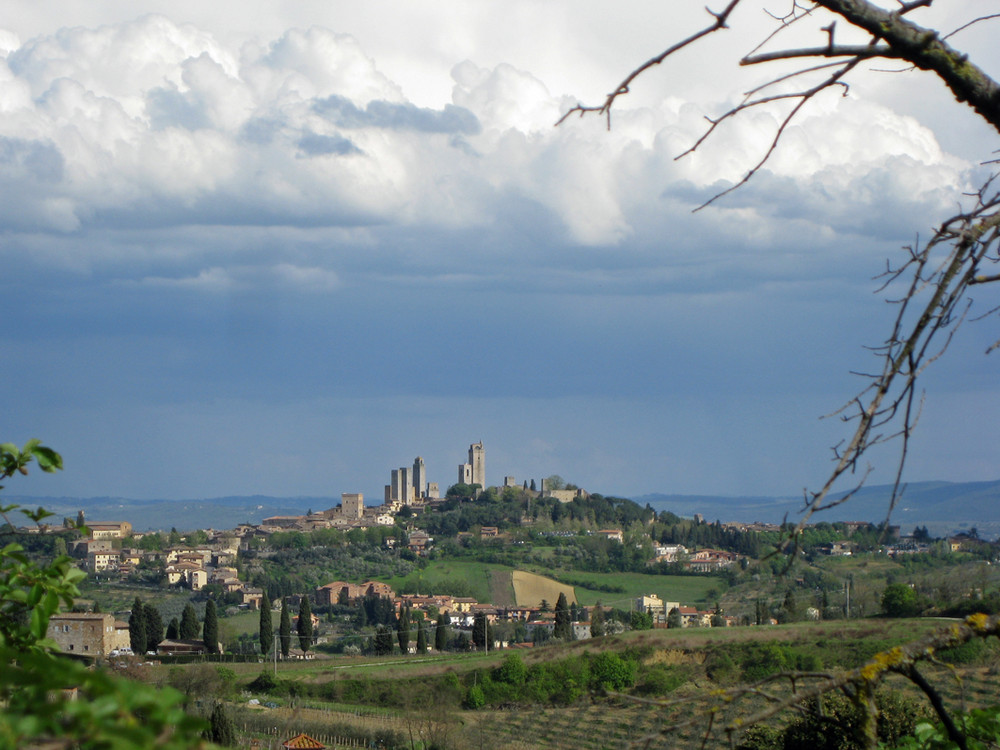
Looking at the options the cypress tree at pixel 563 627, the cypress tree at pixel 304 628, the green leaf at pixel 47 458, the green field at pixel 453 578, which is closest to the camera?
the green leaf at pixel 47 458

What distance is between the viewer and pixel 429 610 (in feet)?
214

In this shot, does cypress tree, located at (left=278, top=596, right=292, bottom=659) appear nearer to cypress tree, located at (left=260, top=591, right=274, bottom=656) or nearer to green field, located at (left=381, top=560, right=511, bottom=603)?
cypress tree, located at (left=260, top=591, right=274, bottom=656)

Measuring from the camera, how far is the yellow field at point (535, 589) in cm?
7150

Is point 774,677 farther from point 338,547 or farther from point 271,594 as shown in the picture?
point 338,547

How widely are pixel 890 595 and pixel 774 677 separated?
43689 mm

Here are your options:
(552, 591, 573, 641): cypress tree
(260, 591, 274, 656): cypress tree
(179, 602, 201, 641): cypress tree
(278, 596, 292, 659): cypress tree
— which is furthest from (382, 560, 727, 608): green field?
(179, 602, 201, 641): cypress tree

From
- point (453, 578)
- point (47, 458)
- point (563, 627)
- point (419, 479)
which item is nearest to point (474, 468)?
point (419, 479)

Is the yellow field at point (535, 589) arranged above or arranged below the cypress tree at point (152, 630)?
below

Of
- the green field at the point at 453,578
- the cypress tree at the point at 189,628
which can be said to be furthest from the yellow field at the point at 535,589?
the cypress tree at the point at 189,628

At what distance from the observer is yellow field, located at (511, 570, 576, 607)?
71500mm

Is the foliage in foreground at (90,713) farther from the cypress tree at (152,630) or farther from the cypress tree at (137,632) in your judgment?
the cypress tree at (152,630)

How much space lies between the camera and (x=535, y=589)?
247 feet

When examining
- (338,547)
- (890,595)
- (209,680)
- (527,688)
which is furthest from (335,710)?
(338,547)

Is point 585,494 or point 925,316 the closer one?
point 925,316
